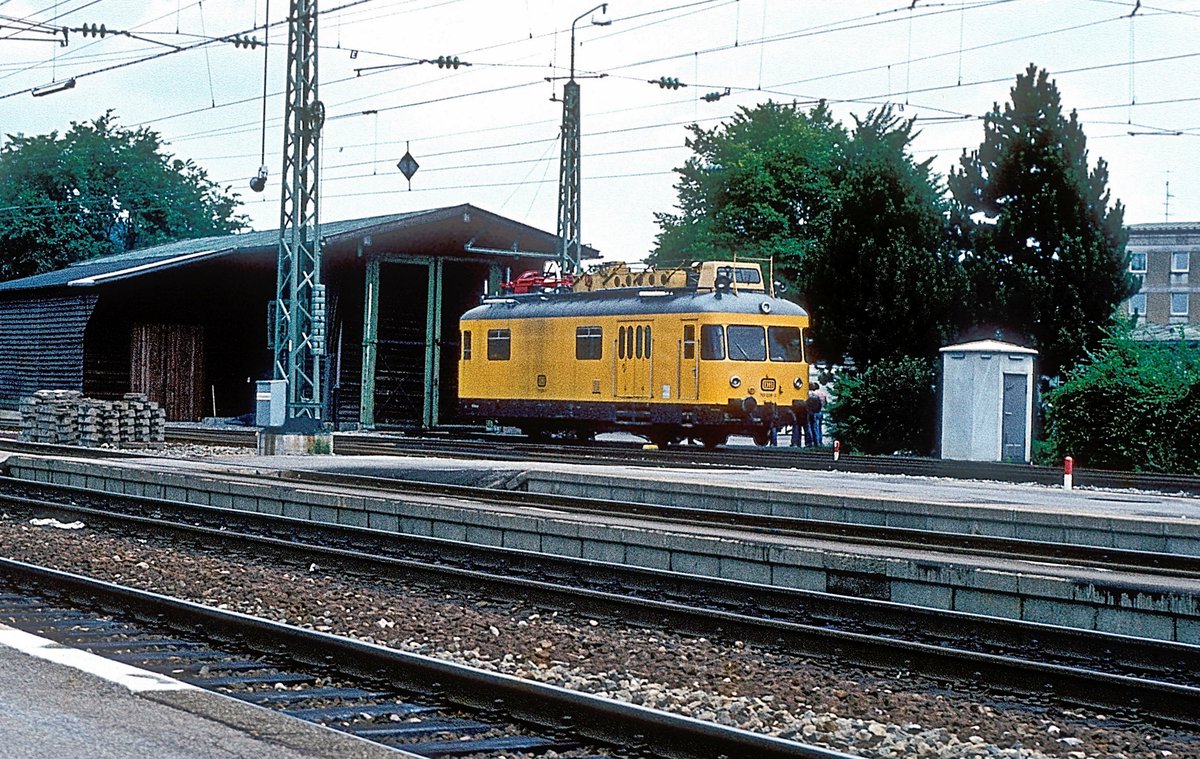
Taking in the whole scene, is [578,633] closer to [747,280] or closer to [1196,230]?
[747,280]

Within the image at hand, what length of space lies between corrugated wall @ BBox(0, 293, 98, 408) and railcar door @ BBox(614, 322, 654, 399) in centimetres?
1677

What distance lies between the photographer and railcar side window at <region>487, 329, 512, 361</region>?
34562mm

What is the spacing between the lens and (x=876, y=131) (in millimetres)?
35031

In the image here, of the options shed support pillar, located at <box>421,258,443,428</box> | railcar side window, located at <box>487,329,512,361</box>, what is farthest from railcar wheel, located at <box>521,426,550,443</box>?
shed support pillar, located at <box>421,258,443,428</box>

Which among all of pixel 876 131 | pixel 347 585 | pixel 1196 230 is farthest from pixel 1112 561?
pixel 1196 230

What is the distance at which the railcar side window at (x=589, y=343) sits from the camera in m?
31.9

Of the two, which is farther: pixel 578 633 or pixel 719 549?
pixel 719 549

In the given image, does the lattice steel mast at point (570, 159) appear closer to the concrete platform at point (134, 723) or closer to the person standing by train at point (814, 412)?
the person standing by train at point (814, 412)

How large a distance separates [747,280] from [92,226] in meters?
48.1

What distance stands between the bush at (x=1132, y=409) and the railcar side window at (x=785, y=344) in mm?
5414

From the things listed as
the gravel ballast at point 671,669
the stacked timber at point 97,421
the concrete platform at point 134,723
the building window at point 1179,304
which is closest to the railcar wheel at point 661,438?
the stacked timber at point 97,421

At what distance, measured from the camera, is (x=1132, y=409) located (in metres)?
26.8

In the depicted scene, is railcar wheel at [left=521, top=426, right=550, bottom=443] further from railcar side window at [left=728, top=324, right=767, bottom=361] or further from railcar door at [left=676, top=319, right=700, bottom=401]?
railcar side window at [left=728, top=324, right=767, bottom=361]

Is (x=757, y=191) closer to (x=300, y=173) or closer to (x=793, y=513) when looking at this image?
(x=300, y=173)
